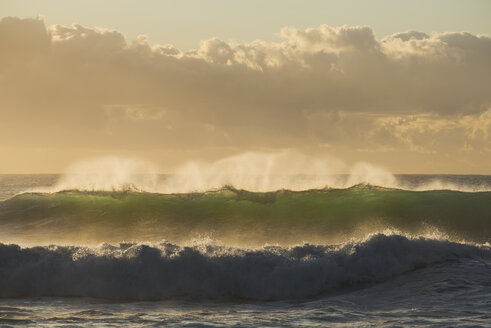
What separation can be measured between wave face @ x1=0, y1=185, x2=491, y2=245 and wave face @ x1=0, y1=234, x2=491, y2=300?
26.8 feet

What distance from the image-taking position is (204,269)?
14.3 m

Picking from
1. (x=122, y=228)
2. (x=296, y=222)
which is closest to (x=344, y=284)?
(x=296, y=222)

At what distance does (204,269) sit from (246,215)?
42.0 ft

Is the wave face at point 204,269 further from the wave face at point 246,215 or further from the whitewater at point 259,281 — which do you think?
the wave face at point 246,215

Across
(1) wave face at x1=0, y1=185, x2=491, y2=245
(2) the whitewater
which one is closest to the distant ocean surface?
(2) the whitewater

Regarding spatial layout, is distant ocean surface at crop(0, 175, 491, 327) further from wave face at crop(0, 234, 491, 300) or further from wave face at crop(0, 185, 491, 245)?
wave face at crop(0, 185, 491, 245)

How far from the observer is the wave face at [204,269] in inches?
542

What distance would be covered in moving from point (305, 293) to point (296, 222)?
12349 mm

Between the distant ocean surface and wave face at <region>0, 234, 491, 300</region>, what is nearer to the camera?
the distant ocean surface

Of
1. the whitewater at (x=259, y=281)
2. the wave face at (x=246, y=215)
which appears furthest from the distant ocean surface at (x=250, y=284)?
the wave face at (x=246, y=215)

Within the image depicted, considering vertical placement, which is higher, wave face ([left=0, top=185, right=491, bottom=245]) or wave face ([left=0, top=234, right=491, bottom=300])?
wave face ([left=0, top=185, right=491, bottom=245])

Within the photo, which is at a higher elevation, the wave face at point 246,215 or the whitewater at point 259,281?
the wave face at point 246,215

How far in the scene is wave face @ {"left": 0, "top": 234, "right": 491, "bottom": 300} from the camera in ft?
45.1

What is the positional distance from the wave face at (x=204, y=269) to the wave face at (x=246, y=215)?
8182mm
